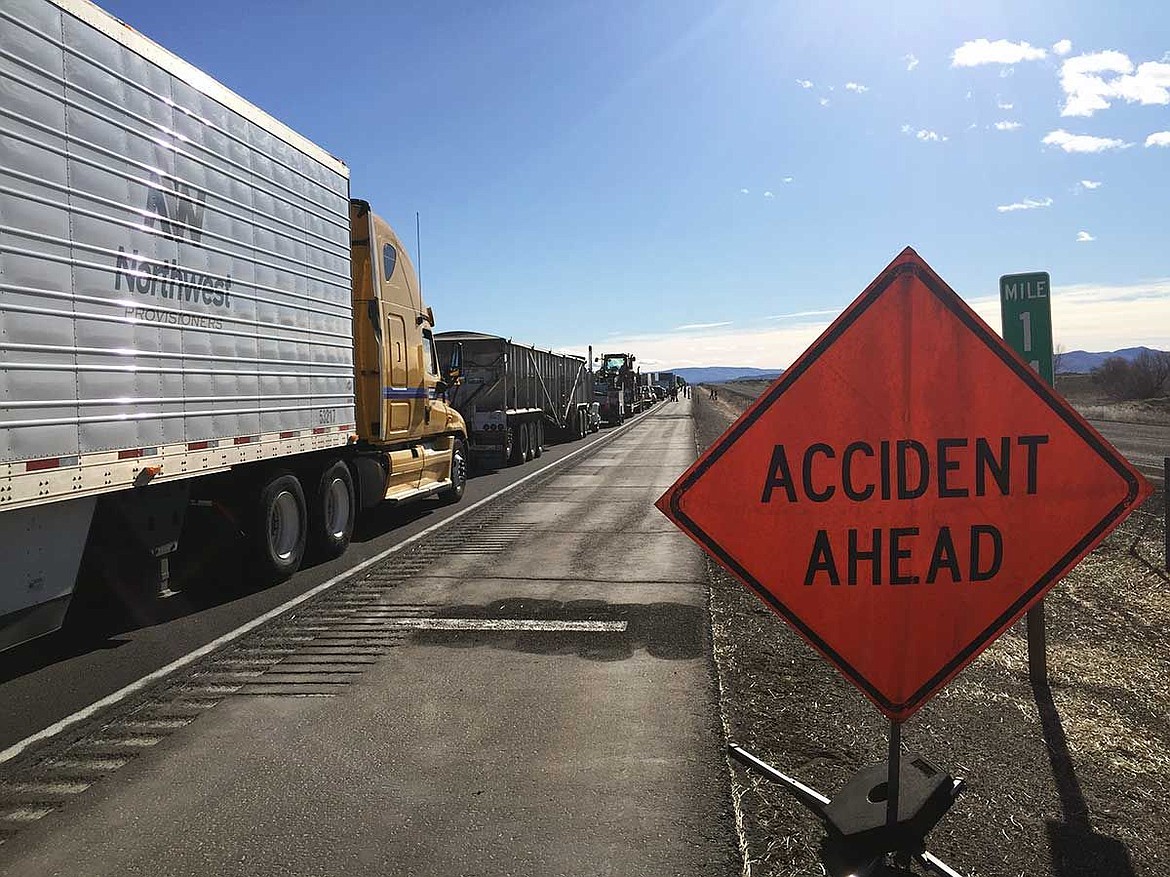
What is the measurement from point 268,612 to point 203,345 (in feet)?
7.79

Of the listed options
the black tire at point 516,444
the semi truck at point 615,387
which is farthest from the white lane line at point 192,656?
the semi truck at point 615,387

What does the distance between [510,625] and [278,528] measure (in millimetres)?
3208

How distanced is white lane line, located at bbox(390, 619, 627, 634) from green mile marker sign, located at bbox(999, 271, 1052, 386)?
3571mm

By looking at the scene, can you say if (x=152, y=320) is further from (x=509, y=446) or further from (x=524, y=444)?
(x=524, y=444)

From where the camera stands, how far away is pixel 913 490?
3020 millimetres

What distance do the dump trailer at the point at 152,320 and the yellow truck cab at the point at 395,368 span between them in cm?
26

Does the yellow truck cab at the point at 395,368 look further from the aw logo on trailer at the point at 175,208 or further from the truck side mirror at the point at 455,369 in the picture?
the aw logo on trailer at the point at 175,208

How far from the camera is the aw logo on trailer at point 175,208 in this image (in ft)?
20.7

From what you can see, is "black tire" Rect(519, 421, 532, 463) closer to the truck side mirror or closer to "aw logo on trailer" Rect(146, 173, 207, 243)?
the truck side mirror

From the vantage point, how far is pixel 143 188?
6.18 meters

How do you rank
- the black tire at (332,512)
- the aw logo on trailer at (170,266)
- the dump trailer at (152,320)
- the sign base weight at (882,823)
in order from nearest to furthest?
the sign base weight at (882,823) → the dump trailer at (152,320) → the aw logo on trailer at (170,266) → the black tire at (332,512)

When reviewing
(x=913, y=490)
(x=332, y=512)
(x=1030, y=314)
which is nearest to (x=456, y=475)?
(x=332, y=512)

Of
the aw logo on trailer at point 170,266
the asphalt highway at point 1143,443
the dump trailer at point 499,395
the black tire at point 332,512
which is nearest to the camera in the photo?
the aw logo on trailer at point 170,266

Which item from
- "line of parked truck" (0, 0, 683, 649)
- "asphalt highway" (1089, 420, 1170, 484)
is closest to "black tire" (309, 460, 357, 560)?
"line of parked truck" (0, 0, 683, 649)
